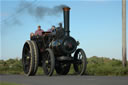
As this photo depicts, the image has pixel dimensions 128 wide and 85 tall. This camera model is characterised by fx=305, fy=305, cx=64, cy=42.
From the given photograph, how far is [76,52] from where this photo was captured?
51.8ft

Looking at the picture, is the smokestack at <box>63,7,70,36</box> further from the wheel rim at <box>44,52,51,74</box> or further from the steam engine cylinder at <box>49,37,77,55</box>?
the wheel rim at <box>44,52,51,74</box>

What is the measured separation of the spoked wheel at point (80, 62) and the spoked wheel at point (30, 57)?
2.07 metres

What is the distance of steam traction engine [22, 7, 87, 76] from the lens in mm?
15091

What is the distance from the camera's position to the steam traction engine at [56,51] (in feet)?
49.5

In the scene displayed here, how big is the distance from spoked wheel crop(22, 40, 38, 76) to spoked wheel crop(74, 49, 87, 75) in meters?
2.07

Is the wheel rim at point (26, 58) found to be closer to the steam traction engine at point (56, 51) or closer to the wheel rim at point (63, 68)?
the steam traction engine at point (56, 51)

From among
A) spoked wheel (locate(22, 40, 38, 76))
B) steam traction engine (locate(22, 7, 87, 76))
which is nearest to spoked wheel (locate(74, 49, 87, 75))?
steam traction engine (locate(22, 7, 87, 76))

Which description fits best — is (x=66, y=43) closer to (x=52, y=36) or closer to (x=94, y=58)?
(x=52, y=36)

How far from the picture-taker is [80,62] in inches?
610

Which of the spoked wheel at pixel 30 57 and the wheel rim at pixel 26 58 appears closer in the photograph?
the spoked wheel at pixel 30 57

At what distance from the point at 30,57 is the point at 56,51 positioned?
80.9 inches
